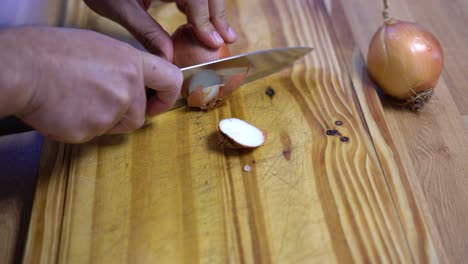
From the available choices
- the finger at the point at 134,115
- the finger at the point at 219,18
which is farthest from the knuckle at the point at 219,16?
A: the finger at the point at 134,115

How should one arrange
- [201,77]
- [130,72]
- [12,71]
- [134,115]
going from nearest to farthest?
[12,71], [130,72], [134,115], [201,77]

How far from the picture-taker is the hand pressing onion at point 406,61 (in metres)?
1.21

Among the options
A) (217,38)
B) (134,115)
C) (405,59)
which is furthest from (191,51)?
(405,59)

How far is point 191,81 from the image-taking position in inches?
46.3

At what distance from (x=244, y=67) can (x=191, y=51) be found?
0.17 m

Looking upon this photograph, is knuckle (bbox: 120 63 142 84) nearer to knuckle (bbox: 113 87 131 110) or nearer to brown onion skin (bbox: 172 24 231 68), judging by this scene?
knuckle (bbox: 113 87 131 110)

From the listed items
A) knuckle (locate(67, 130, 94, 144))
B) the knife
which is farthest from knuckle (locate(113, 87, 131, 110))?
the knife

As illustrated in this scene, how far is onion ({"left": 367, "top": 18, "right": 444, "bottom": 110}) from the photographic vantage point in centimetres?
121

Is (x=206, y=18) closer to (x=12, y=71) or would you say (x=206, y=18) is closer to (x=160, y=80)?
(x=160, y=80)

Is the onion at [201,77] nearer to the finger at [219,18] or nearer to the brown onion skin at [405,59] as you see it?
the finger at [219,18]

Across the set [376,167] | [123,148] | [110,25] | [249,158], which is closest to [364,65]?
[376,167]

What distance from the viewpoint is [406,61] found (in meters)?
1.21

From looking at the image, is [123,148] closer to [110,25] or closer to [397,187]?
[110,25]

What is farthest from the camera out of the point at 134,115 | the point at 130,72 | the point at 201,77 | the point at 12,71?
the point at 201,77
